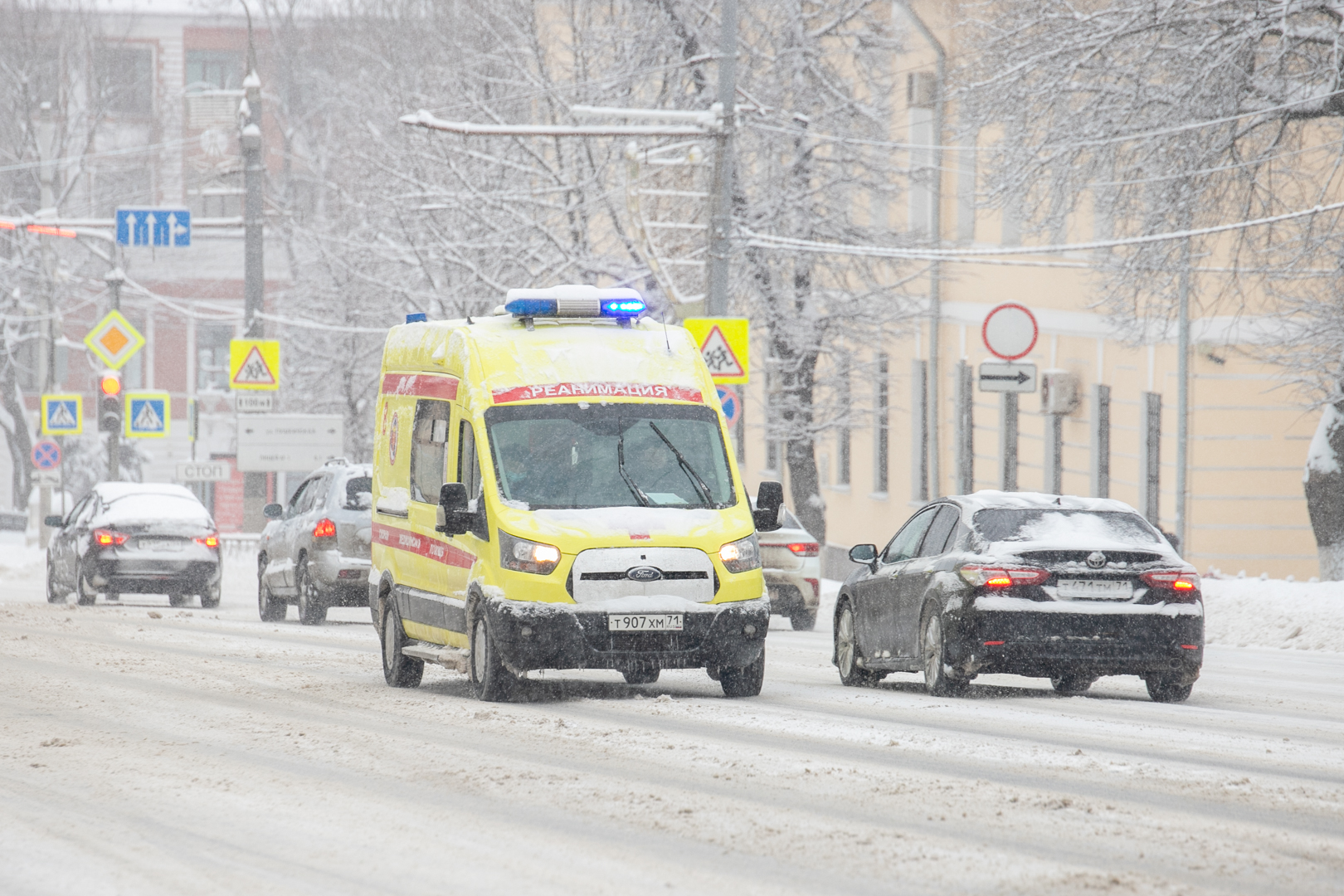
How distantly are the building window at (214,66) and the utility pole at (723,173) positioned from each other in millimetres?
48074

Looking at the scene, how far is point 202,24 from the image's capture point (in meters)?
73.1

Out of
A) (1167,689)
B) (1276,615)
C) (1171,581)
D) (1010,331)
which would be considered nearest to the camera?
(1171,581)

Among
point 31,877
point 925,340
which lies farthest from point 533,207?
point 31,877

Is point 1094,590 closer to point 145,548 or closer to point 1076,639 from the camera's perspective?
point 1076,639

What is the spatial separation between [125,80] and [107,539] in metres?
46.0

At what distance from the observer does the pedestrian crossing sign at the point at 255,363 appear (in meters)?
35.5

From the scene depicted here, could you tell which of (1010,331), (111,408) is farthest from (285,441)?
(1010,331)

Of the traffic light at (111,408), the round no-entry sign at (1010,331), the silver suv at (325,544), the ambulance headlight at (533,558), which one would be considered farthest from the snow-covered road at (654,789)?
the traffic light at (111,408)

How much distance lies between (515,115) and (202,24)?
37.2 m

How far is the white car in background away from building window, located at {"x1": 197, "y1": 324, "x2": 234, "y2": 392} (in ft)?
170

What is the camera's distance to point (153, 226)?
3766 cm

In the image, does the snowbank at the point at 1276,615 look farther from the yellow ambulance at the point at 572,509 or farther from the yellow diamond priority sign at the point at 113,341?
the yellow diamond priority sign at the point at 113,341

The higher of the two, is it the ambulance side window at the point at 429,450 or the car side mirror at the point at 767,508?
the ambulance side window at the point at 429,450

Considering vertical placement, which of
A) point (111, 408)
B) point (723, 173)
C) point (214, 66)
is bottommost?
point (111, 408)
